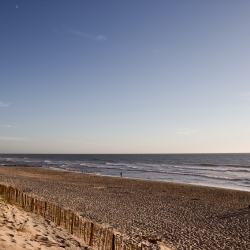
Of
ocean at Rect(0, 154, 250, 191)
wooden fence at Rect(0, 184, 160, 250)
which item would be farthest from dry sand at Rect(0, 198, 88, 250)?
ocean at Rect(0, 154, 250, 191)

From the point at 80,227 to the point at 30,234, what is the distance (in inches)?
69.9

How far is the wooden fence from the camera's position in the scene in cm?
779

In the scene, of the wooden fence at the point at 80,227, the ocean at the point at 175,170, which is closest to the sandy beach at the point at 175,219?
the wooden fence at the point at 80,227

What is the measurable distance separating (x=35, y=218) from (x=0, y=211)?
1.52 metres

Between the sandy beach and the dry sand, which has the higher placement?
the dry sand

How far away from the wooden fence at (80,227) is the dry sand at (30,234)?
29cm

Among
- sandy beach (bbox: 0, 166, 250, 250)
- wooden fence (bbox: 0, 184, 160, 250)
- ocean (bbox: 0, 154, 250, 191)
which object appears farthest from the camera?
ocean (bbox: 0, 154, 250, 191)

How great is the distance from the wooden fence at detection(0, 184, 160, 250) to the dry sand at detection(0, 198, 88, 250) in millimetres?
290

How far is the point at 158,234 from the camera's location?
12.7 meters

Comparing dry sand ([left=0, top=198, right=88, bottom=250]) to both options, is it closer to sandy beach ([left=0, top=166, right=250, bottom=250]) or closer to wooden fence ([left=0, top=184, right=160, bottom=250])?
wooden fence ([left=0, top=184, right=160, bottom=250])

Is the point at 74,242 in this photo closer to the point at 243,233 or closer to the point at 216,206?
the point at 243,233

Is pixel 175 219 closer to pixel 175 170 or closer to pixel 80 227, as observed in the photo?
pixel 80 227

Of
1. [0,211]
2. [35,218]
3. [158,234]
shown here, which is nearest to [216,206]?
[158,234]

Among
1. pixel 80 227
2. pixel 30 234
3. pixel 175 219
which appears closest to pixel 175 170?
pixel 175 219
